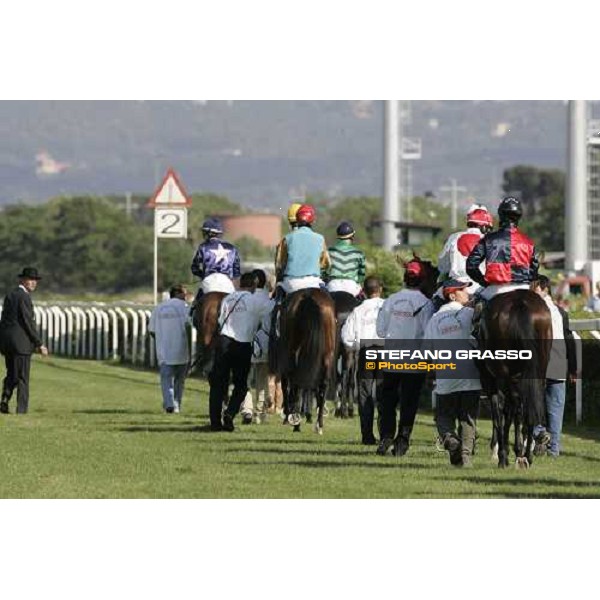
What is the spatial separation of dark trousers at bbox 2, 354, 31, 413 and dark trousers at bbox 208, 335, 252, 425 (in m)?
3.96

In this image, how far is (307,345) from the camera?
62.2 feet

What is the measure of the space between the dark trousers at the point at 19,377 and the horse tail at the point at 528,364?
9304mm

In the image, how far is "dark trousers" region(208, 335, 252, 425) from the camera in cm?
2052

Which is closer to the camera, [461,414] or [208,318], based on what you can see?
[461,414]

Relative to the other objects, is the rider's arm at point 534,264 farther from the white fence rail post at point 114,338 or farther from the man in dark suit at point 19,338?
the white fence rail post at point 114,338

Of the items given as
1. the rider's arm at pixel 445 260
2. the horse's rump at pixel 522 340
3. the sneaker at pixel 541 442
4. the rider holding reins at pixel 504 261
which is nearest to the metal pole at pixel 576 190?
the rider's arm at pixel 445 260

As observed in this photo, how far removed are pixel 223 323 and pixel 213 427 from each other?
3.57 feet

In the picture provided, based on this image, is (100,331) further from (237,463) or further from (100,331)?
(237,463)

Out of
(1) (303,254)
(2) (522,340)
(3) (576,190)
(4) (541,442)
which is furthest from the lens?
(3) (576,190)

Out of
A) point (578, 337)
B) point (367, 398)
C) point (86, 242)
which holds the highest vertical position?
point (86, 242)

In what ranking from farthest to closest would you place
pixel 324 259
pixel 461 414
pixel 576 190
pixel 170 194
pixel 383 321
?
pixel 576 190 → pixel 170 194 → pixel 324 259 → pixel 383 321 → pixel 461 414

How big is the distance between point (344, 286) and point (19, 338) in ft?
16.1

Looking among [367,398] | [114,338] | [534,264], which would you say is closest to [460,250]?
[367,398]

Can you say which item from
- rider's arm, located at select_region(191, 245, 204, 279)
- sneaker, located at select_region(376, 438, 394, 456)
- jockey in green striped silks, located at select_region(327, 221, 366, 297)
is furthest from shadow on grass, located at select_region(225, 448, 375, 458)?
rider's arm, located at select_region(191, 245, 204, 279)
